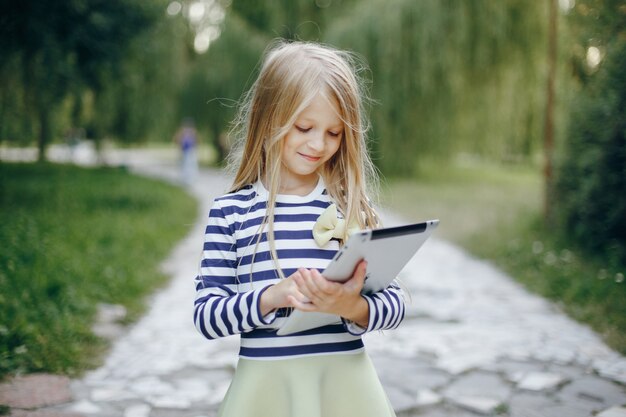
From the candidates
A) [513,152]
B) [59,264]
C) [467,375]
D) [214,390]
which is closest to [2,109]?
[59,264]

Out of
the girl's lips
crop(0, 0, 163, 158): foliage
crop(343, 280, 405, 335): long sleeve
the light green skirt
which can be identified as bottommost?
the light green skirt

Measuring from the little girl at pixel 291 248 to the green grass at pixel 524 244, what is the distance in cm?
51

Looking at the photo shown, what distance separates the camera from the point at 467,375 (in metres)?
3.17

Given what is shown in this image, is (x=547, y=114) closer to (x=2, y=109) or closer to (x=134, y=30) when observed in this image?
(x=134, y=30)

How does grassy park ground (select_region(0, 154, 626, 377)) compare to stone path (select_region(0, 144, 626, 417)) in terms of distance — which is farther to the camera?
grassy park ground (select_region(0, 154, 626, 377))

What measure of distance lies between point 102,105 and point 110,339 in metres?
9.39

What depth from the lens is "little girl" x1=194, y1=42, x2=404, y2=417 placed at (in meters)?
1.37

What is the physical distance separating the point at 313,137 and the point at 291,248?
0.86 feet

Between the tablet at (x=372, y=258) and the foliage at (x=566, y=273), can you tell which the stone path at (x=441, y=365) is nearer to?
the foliage at (x=566, y=273)

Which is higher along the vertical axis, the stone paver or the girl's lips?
the girl's lips

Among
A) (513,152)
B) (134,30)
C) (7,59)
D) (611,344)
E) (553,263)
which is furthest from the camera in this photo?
(513,152)

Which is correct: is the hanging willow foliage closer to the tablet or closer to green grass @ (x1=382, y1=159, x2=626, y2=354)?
green grass @ (x1=382, y1=159, x2=626, y2=354)

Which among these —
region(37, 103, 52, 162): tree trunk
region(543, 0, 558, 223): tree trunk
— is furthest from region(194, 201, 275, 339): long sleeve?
region(37, 103, 52, 162): tree trunk

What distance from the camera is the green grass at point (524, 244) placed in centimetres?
421
